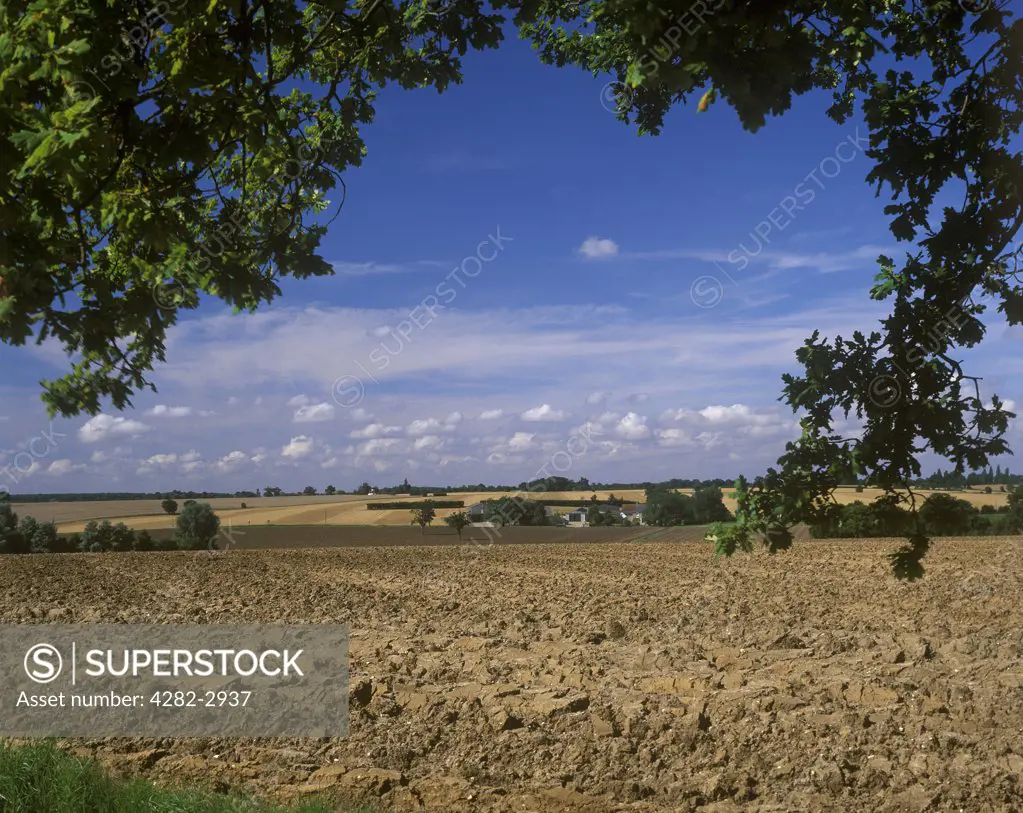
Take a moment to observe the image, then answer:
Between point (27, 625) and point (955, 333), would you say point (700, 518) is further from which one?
point (955, 333)

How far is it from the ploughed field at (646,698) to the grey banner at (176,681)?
47cm

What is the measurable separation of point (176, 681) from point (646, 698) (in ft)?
21.7

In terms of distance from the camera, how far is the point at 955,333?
6984 mm

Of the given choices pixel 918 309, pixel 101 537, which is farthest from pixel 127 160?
pixel 101 537

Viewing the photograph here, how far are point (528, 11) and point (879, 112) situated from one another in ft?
11.8

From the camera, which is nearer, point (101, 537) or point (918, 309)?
point (918, 309)

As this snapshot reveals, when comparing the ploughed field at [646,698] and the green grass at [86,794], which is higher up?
the green grass at [86,794]

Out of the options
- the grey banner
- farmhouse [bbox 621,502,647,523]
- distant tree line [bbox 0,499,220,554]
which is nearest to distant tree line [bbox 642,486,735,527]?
farmhouse [bbox 621,502,647,523]

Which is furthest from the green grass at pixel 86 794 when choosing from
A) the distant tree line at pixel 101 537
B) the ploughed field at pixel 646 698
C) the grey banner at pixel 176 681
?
the distant tree line at pixel 101 537

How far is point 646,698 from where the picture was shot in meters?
10.4

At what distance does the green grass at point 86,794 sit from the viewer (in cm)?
689

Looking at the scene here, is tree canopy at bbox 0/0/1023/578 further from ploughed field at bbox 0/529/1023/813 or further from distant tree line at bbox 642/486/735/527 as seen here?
distant tree line at bbox 642/486/735/527

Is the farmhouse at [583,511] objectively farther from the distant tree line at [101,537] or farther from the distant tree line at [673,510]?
the distant tree line at [101,537]

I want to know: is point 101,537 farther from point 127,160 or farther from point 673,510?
point 127,160
